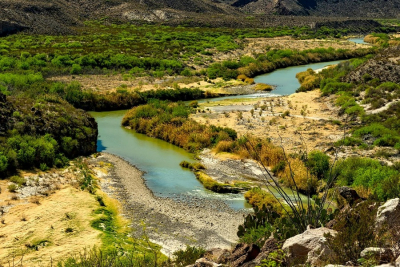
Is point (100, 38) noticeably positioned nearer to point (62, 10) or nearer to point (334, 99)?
point (62, 10)

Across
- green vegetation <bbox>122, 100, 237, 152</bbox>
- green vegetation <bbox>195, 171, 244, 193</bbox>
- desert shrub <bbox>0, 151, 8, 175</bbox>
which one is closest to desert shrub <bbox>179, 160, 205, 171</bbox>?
green vegetation <bbox>195, 171, 244, 193</bbox>

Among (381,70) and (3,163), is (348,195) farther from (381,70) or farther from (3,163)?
(381,70)

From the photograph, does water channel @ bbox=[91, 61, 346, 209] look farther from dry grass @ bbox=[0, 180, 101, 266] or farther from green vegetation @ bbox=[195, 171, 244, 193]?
dry grass @ bbox=[0, 180, 101, 266]

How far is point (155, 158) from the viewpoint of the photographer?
28.3m

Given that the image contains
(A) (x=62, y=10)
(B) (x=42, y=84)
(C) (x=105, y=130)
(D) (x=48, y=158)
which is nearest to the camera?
(D) (x=48, y=158)

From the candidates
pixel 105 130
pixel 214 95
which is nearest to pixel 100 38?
pixel 214 95

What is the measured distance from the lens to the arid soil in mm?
30673

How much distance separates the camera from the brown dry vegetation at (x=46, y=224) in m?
15.2

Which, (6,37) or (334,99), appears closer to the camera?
(334,99)

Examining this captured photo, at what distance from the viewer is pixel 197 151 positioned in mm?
28922

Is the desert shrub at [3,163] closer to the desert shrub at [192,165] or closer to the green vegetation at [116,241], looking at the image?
the green vegetation at [116,241]

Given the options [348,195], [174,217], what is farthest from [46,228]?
[348,195]

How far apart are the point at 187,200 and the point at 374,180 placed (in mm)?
8733

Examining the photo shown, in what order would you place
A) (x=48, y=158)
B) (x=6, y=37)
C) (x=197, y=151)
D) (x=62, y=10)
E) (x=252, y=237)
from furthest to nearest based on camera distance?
(x=62, y=10) < (x=6, y=37) < (x=197, y=151) < (x=48, y=158) < (x=252, y=237)
